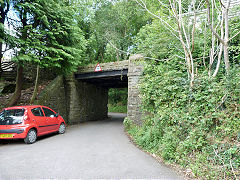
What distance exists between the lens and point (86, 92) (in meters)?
14.4

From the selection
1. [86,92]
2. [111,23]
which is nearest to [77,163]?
[86,92]

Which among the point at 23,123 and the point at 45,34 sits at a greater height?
the point at 45,34

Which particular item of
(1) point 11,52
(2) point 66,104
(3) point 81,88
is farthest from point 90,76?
(1) point 11,52

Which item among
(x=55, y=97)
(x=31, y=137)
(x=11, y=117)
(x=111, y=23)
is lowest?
(x=31, y=137)

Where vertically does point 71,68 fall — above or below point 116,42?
below

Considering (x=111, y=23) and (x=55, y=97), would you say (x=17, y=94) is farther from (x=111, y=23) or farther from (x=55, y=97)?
(x=111, y=23)

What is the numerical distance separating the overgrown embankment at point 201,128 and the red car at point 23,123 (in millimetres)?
4348

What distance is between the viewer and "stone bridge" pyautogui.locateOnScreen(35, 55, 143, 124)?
9.23m

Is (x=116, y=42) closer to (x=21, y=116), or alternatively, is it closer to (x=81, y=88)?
(x=81, y=88)

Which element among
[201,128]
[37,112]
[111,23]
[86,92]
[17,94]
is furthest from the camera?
[111,23]

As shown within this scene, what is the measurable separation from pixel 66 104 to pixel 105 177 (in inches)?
386

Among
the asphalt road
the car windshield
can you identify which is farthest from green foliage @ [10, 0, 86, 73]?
the asphalt road

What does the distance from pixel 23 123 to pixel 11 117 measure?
0.59 m

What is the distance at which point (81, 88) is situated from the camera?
1371 centimetres
